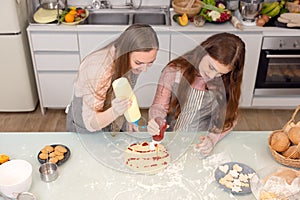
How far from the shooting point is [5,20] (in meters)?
2.60

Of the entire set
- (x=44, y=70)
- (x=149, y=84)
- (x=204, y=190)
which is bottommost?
(x=44, y=70)

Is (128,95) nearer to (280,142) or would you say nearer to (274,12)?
(280,142)

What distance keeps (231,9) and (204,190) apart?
1.87 metres

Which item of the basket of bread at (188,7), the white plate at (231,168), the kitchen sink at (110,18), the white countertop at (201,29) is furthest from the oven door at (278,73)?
the white plate at (231,168)

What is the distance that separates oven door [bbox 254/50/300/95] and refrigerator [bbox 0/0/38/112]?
1.65 m

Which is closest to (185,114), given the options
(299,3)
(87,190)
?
(87,190)

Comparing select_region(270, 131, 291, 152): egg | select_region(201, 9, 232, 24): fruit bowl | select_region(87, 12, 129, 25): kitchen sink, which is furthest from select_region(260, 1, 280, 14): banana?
select_region(270, 131, 291, 152): egg

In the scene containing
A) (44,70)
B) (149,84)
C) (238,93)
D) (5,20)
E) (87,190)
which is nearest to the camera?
(87,190)

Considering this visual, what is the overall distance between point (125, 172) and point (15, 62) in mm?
1640

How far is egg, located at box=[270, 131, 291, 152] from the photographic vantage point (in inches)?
58.6

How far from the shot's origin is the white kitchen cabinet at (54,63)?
2676 mm

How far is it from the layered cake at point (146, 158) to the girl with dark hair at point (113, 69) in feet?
0.43

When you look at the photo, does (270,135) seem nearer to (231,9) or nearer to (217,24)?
(217,24)

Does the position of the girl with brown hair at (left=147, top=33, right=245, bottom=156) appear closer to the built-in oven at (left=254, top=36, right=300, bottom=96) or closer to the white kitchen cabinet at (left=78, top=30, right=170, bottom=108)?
the white kitchen cabinet at (left=78, top=30, right=170, bottom=108)
